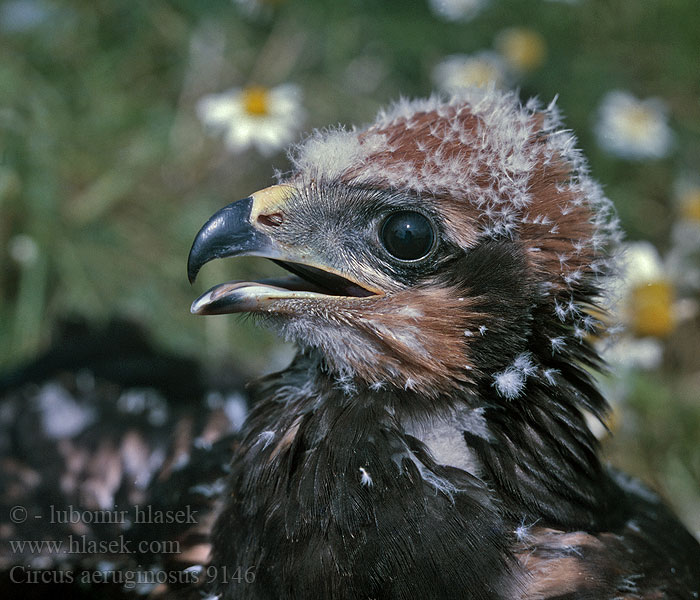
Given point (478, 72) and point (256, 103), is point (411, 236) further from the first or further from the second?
point (478, 72)

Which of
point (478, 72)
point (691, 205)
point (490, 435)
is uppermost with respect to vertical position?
point (478, 72)

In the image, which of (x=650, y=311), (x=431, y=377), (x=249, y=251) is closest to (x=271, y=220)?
(x=249, y=251)

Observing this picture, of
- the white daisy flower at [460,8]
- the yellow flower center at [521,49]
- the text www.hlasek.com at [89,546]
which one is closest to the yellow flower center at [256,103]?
the white daisy flower at [460,8]

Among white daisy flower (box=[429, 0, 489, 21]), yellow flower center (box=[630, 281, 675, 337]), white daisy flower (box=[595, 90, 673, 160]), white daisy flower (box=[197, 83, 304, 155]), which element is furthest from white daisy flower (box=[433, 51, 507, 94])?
yellow flower center (box=[630, 281, 675, 337])

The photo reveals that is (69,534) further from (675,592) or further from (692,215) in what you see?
(692,215)

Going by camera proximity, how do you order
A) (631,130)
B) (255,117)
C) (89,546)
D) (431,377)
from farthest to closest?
(631,130)
(255,117)
(89,546)
(431,377)

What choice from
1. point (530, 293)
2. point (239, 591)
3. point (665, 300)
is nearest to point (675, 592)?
point (530, 293)
